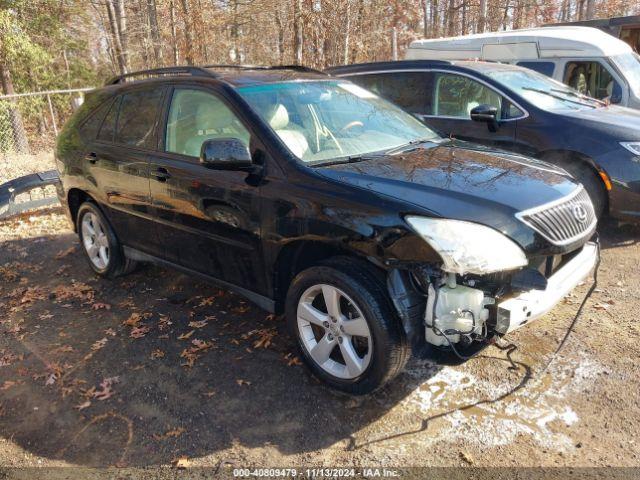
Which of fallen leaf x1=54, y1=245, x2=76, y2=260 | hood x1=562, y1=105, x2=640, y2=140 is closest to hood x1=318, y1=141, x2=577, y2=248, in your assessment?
hood x1=562, y1=105, x2=640, y2=140

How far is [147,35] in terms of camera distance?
18109mm

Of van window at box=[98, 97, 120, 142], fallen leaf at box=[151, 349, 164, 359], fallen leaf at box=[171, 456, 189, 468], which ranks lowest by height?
fallen leaf at box=[151, 349, 164, 359]

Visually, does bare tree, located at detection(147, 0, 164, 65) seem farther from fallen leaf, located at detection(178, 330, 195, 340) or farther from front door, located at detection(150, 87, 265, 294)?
fallen leaf, located at detection(178, 330, 195, 340)

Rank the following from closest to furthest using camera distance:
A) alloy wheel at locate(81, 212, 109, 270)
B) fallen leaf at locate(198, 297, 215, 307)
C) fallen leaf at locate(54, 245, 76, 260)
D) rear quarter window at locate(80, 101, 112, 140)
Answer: fallen leaf at locate(198, 297, 215, 307) → rear quarter window at locate(80, 101, 112, 140) → alloy wheel at locate(81, 212, 109, 270) → fallen leaf at locate(54, 245, 76, 260)

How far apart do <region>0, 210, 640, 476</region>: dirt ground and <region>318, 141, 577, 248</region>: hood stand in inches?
42.5

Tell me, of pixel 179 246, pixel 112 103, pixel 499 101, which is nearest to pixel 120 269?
pixel 179 246

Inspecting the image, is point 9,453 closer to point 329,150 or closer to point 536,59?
point 329,150

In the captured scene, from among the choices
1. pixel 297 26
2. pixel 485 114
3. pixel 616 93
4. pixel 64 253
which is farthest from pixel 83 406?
pixel 297 26

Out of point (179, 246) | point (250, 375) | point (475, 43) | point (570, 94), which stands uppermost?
point (475, 43)

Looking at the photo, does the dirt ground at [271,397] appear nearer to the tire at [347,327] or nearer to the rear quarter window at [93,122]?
the tire at [347,327]

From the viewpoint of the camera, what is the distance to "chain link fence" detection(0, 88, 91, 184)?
10.5 metres

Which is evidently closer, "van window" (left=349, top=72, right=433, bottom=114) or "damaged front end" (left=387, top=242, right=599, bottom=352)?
"damaged front end" (left=387, top=242, right=599, bottom=352)

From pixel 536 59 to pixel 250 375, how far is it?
24.7 feet

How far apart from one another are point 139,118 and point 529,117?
4.10m
